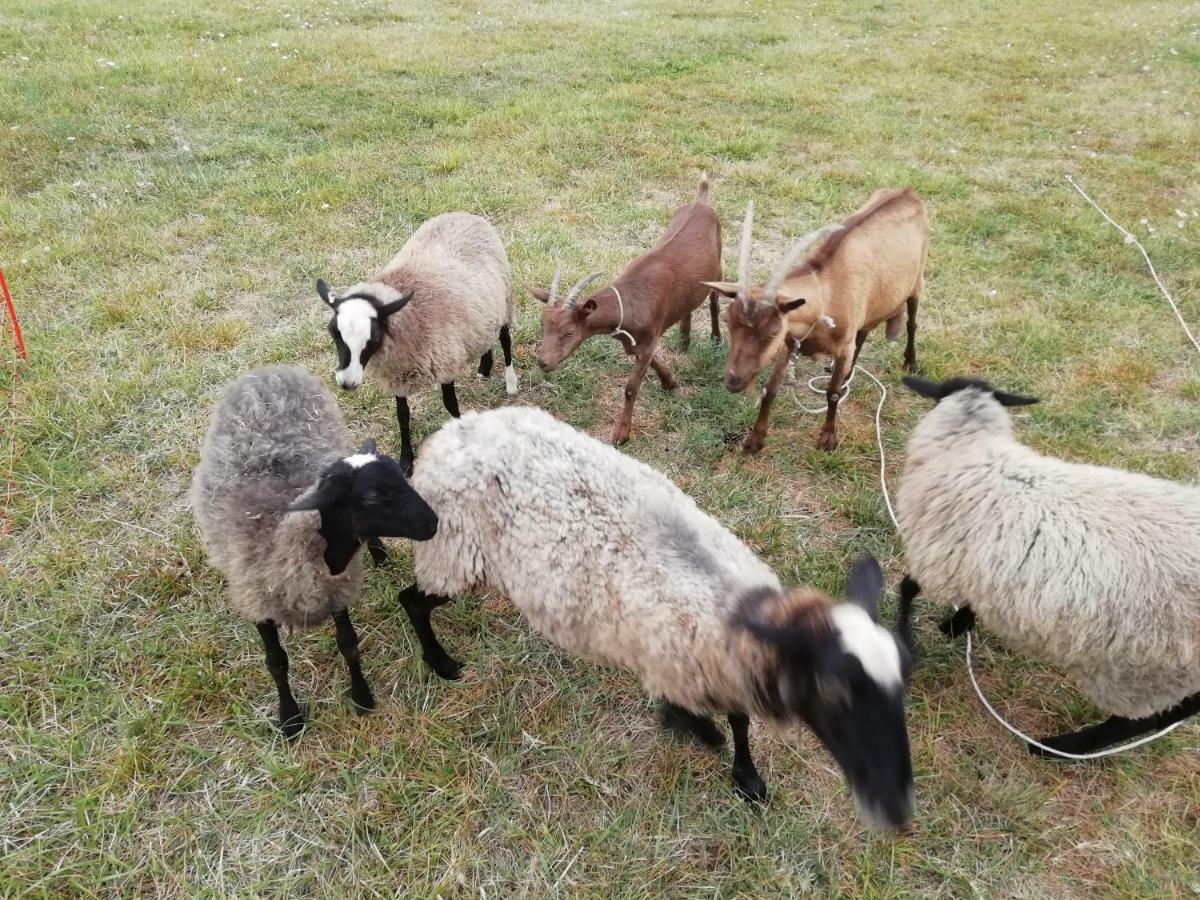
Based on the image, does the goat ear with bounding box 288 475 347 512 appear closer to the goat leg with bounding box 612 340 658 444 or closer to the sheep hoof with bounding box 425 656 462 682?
the sheep hoof with bounding box 425 656 462 682

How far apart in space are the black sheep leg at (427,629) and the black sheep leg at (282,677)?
0.57 metres

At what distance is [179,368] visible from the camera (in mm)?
5172

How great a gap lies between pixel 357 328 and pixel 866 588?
3.17 m

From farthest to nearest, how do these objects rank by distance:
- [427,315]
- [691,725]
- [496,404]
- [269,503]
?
[496,404] < [427,315] < [269,503] < [691,725]

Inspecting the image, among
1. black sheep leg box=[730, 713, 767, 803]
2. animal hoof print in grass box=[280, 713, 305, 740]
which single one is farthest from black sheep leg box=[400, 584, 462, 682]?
black sheep leg box=[730, 713, 767, 803]

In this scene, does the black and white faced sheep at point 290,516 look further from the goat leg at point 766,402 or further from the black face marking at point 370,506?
the goat leg at point 766,402

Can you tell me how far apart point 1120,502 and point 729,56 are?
1211 cm

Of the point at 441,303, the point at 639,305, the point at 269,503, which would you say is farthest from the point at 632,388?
the point at 269,503

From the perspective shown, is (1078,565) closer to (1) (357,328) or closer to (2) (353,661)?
(2) (353,661)

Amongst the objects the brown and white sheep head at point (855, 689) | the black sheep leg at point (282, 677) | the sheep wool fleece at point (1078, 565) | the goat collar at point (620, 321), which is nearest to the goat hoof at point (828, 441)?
the sheep wool fleece at point (1078, 565)

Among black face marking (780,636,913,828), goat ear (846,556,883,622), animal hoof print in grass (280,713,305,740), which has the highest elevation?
goat ear (846,556,883,622)

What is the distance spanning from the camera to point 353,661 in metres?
3.20

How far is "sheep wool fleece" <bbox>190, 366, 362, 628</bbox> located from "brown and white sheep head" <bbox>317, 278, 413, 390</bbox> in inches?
25.3

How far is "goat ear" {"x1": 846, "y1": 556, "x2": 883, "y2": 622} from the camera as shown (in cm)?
235
